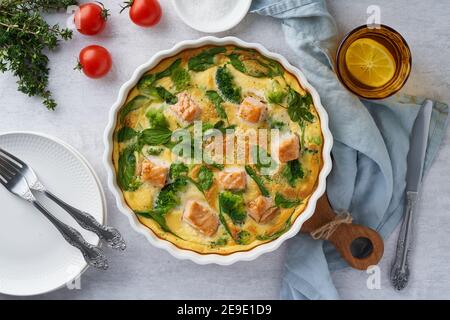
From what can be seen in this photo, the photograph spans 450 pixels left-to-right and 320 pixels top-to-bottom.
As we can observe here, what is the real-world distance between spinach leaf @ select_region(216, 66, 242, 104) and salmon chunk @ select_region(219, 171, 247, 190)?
33cm

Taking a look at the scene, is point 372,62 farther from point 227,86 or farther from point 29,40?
point 29,40

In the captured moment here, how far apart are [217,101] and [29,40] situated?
0.97 m

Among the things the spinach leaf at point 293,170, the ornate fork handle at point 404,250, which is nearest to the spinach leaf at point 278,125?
the spinach leaf at point 293,170

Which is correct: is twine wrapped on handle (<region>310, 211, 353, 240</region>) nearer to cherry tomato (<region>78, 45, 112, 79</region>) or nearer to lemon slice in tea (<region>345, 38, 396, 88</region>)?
lemon slice in tea (<region>345, 38, 396, 88</region>)

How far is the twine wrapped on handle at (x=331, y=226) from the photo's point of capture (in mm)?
2561

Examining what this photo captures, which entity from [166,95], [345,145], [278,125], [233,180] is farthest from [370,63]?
[166,95]

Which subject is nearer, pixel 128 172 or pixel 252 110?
pixel 252 110

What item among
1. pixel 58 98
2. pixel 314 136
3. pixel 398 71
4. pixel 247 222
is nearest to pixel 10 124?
pixel 58 98

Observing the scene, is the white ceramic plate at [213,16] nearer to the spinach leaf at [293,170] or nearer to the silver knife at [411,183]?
the spinach leaf at [293,170]

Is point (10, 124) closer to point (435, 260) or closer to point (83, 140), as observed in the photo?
point (83, 140)

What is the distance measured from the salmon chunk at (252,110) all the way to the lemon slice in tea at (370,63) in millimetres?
475

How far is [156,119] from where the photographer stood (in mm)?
2498

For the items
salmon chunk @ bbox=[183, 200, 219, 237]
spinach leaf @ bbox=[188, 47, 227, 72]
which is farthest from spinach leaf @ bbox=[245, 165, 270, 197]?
spinach leaf @ bbox=[188, 47, 227, 72]

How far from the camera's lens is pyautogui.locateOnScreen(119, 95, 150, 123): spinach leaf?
2.52 meters
